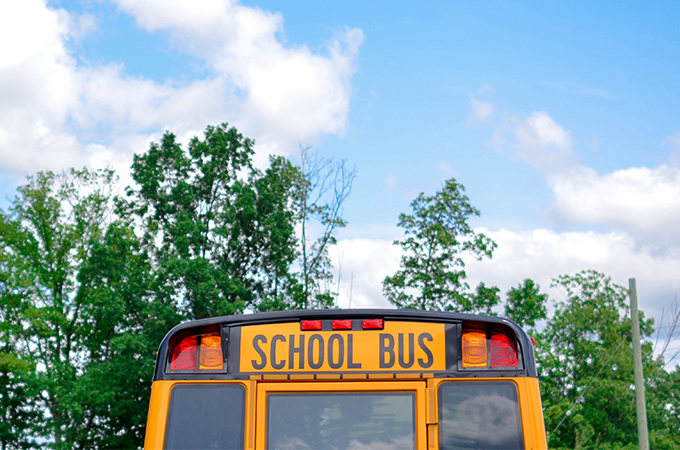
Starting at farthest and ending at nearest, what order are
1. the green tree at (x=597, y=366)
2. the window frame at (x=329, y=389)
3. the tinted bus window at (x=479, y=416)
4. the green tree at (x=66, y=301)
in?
the green tree at (x=597, y=366) < the green tree at (x=66, y=301) < the window frame at (x=329, y=389) < the tinted bus window at (x=479, y=416)

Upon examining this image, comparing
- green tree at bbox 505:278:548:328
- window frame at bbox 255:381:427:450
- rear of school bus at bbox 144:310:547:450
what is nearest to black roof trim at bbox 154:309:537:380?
rear of school bus at bbox 144:310:547:450

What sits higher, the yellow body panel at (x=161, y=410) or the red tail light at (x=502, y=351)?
the red tail light at (x=502, y=351)

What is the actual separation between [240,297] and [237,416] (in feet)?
89.6

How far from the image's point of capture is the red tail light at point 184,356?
12.6ft

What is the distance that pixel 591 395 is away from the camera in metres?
42.6

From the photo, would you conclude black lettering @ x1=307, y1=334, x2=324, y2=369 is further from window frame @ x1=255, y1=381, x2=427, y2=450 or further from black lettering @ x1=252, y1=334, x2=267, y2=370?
black lettering @ x1=252, y1=334, x2=267, y2=370

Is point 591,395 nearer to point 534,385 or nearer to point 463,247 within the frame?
point 463,247

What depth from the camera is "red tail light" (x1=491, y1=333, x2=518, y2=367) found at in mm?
3658

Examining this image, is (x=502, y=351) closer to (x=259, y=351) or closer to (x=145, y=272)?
(x=259, y=351)

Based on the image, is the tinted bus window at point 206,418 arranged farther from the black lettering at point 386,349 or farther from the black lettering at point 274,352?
the black lettering at point 386,349

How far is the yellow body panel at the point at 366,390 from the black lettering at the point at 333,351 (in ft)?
0.29

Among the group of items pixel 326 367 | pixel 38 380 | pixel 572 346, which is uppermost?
pixel 572 346

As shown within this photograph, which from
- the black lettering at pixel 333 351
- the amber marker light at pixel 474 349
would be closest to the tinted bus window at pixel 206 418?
the black lettering at pixel 333 351

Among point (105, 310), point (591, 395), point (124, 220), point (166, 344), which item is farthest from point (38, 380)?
point (591, 395)
